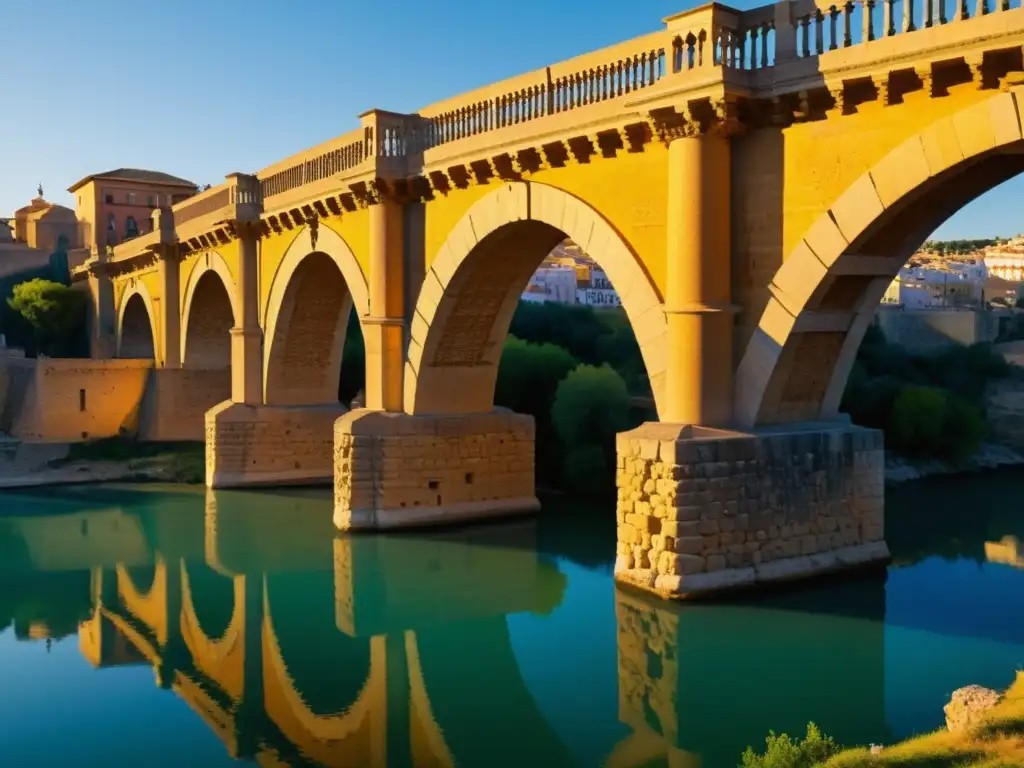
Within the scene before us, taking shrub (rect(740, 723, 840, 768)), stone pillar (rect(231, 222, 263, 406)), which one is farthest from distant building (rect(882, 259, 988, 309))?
shrub (rect(740, 723, 840, 768))

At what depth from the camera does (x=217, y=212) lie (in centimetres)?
2142

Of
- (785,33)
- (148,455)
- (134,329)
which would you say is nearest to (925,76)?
(785,33)

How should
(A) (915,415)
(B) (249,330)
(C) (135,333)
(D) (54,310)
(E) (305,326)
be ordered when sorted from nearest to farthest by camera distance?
(E) (305,326) → (B) (249,330) → (A) (915,415) → (C) (135,333) → (D) (54,310)

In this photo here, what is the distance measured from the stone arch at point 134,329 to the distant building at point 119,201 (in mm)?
7865

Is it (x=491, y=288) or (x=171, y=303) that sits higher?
(x=171, y=303)

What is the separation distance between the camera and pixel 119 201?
42.9m

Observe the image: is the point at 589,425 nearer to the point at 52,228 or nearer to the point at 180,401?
the point at 180,401

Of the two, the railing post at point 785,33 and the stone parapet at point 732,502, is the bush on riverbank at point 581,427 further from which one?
the railing post at point 785,33

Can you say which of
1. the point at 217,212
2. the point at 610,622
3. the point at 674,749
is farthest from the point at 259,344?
A: the point at 674,749

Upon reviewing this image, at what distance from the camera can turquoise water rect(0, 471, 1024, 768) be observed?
8.09m

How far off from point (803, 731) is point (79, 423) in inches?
900

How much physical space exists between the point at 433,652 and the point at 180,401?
16.9m

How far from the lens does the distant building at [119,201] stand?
4194 cm

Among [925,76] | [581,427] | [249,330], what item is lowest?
[581,427]
